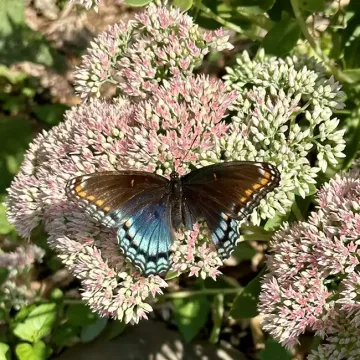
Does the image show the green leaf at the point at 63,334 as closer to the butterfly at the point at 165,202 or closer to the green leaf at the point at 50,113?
the butterfly at the point at 165,202

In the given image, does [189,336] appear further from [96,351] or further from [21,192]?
[21,192]

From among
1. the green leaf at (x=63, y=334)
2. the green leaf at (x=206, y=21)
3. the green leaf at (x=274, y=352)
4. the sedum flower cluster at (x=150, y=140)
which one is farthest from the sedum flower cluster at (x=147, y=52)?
the green leaf at (x=274, y=352)

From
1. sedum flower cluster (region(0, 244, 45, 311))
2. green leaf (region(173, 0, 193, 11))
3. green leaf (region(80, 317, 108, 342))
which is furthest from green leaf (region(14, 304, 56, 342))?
green leaf (region(173, 0, 193, 11))

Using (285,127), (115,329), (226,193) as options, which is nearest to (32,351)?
(115,329)

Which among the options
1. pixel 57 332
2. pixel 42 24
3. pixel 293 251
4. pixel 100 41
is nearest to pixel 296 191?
pixel 293 251

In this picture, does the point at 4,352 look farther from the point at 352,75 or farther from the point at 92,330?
the point at 352,75

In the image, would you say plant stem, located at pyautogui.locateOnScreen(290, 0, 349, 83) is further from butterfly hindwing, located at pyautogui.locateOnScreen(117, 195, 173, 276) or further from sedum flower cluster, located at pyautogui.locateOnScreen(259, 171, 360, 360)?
butterfly hindwing, located at pyautogui.locateOnScreen(117, 195, 173, 276)
